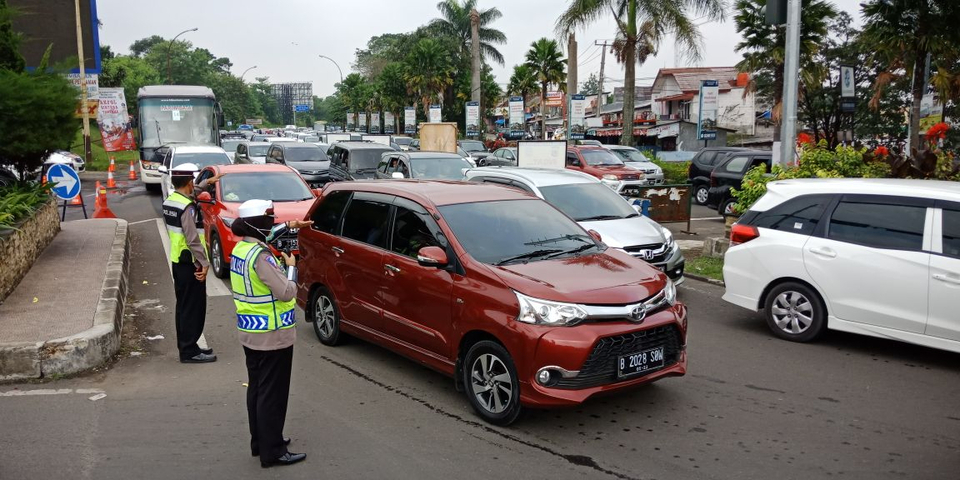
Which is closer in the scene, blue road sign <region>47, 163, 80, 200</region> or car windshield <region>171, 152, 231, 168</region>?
blue road sign <region>47, 163, 80, 200</region>

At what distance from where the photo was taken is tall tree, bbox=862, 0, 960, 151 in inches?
753

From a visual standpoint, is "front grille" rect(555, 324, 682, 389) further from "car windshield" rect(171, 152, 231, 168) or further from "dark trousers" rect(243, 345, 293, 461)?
"car windshield" rect(171, 152, 231, 168)

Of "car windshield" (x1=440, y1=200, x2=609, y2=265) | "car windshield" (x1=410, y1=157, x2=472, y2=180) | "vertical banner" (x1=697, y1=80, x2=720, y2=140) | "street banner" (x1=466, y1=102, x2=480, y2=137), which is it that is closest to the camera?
"car windshield" (x1=440, y1=200, x2=609, y2=265)

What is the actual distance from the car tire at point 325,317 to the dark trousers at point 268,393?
253cm

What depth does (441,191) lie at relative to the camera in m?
6.71

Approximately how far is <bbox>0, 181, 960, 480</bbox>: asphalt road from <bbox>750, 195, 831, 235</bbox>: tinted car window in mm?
1203

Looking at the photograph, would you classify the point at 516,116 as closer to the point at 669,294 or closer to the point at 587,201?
the point at 587,201

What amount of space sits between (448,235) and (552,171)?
5.72 metres

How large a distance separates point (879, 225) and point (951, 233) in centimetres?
61

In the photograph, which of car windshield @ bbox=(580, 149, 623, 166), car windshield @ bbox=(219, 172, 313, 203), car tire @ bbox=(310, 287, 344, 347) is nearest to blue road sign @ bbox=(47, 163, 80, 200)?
car windshield @ bbox=(219, 172, 313, 203)

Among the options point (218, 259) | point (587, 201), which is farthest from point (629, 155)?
point (218, 259)

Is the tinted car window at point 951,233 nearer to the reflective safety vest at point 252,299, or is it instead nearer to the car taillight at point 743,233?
the car taillight at point 743,233

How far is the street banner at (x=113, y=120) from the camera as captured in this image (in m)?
35.9

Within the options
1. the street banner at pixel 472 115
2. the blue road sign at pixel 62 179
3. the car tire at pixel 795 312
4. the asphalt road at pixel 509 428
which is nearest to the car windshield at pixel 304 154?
the blue road sign at pixel 62 179
